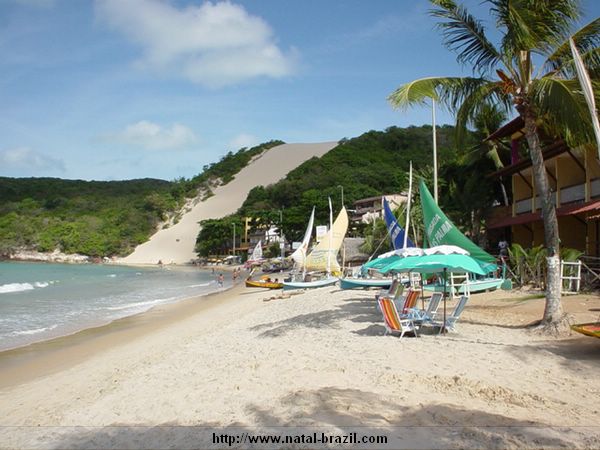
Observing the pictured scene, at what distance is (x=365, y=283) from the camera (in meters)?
22.2

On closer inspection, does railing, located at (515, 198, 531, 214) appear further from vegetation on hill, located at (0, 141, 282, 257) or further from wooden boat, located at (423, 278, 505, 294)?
vegetation on hill, located at (0, 141, 282, 257)

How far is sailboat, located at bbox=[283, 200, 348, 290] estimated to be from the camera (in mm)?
26828

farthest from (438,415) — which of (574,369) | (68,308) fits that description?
(68,308)

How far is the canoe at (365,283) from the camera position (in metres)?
22.1

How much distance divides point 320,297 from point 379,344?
1085 centimetres

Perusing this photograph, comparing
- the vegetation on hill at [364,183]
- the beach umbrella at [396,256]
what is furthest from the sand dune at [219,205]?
the beach umbrella at [396,256]

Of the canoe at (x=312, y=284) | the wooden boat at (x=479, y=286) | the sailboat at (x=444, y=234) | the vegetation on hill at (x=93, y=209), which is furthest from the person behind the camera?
the vegetation on hill at (x=93, y=209)

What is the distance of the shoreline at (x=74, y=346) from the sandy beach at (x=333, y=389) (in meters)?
0.16

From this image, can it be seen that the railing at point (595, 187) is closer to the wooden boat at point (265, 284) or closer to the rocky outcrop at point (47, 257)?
the wooden boat at point (265, 284)

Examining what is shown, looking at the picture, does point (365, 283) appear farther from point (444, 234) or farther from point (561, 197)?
point (444, 234)

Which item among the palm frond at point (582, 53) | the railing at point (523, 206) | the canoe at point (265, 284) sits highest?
the palm frond at point (582, 53)

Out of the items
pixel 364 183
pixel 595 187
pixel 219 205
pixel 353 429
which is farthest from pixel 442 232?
pixel 219 205

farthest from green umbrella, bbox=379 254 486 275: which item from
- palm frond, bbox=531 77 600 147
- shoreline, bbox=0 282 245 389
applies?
shoreline, bbox=0 282 245 389

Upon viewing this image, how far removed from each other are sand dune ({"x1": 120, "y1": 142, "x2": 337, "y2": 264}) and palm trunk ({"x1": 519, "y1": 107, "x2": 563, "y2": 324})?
106 meters
